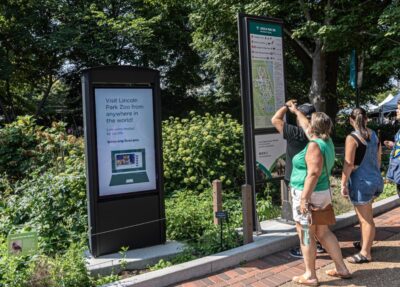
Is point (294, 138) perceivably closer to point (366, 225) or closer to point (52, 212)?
point (366, 225)

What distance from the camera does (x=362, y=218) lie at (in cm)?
463

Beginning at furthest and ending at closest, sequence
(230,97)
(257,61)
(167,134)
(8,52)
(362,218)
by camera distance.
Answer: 1. (8,52)
2. (230,97)
3. (167,134)
4. (257,61)
5. (362,218)

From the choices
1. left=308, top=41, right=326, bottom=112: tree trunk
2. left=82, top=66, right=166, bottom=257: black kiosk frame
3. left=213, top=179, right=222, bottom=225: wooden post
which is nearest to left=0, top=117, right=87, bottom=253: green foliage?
left=82, top=66, right=166, bottom=257: black kiosk frame

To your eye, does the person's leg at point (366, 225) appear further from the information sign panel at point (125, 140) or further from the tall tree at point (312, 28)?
the tall tree at point (312, 28)

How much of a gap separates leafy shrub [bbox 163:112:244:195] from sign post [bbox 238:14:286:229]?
6.07 ft

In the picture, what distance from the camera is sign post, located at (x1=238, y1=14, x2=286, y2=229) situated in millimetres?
5398

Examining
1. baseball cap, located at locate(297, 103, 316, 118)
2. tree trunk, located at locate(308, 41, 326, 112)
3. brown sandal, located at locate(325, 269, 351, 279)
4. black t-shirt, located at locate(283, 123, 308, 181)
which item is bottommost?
brown sandal, located at locate(325, 269, 351, 279)

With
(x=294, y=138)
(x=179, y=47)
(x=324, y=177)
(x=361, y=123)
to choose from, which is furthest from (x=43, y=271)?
(x=179, y=47)

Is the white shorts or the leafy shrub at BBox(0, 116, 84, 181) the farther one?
the leafy shrub at BBox(0, 116, 84, 181)

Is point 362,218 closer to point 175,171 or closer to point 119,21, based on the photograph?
point 175,171

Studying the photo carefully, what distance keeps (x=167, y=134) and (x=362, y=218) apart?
4496mm

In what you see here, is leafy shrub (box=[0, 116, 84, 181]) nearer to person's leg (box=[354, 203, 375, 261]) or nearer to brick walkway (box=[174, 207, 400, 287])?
brick walkway (box=[174, 207, 400, 287])

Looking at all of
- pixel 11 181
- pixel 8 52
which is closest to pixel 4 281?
pixel 11 181

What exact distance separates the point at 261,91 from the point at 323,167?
1.96 m
